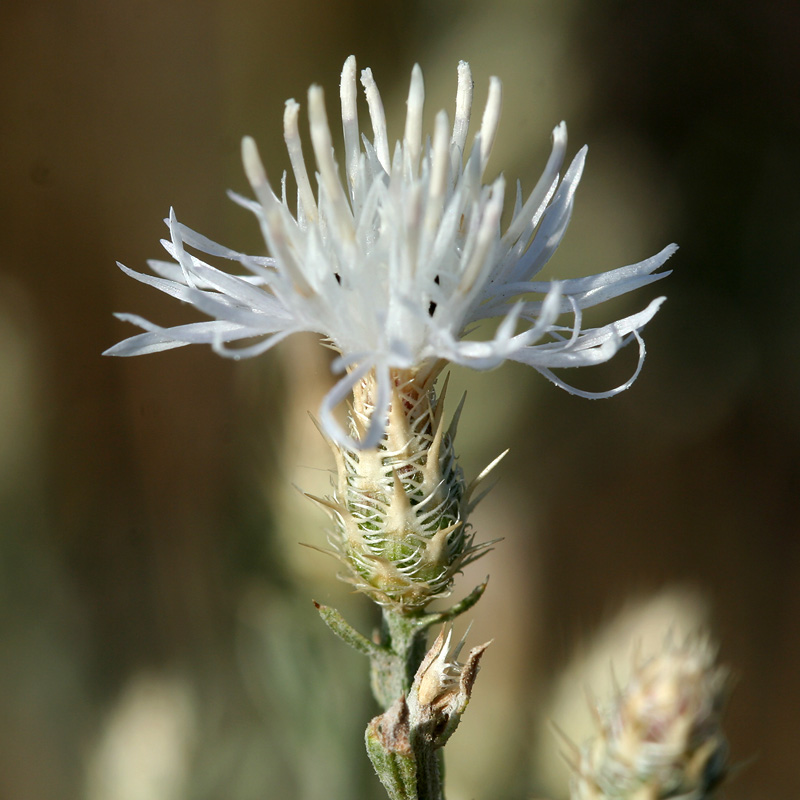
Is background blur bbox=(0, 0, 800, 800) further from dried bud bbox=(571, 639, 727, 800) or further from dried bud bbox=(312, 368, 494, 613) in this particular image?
dried bud bbox=(571, 639, 727, 800)

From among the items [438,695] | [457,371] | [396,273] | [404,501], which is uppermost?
[396,273]

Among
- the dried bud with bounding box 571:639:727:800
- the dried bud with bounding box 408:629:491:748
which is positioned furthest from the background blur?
the dried bud with bounding box 571:639:727:800

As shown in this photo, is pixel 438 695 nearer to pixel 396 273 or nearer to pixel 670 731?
pixel 670 731

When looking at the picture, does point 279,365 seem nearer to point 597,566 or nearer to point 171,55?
point 171,55

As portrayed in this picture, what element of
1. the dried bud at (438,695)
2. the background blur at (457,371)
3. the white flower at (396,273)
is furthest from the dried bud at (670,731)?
the background blur at (457,371)

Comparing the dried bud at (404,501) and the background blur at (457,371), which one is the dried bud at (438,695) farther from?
the background blur at (457,371)

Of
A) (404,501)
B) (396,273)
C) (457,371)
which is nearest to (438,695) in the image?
(404,501)
